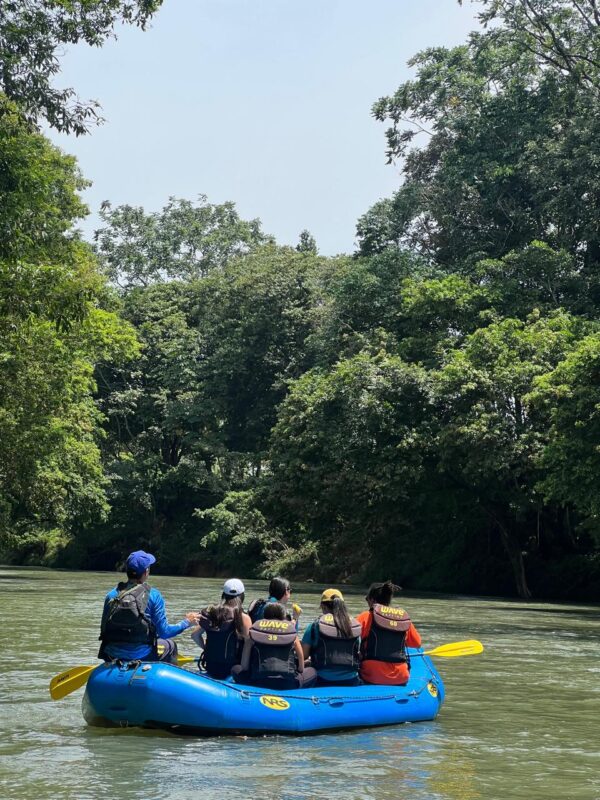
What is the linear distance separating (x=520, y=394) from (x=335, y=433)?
6.28 meters

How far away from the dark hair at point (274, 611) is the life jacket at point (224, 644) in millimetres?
369

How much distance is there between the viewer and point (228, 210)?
245 feet

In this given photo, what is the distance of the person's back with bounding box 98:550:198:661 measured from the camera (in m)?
10.6

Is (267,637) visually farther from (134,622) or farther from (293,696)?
(134,622)

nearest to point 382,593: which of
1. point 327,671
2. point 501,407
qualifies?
point 327,671

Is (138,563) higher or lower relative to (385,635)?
higher

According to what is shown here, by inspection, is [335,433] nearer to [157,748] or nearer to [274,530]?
[274,530]

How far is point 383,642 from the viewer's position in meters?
11.7

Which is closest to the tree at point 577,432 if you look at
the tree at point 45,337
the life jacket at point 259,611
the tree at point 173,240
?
the tree at point 45,337

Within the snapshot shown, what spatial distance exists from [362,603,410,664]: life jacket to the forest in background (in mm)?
8256

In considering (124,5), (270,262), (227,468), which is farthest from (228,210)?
(124,5)

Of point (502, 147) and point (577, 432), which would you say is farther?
point (502, 147)

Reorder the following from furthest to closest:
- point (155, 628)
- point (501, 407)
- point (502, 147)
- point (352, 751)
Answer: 1. point (502, 147)
2. point (501, 407)
3. point (155, 628)
4. point (352, 751)

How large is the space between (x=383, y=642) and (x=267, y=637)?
1.33 meters
